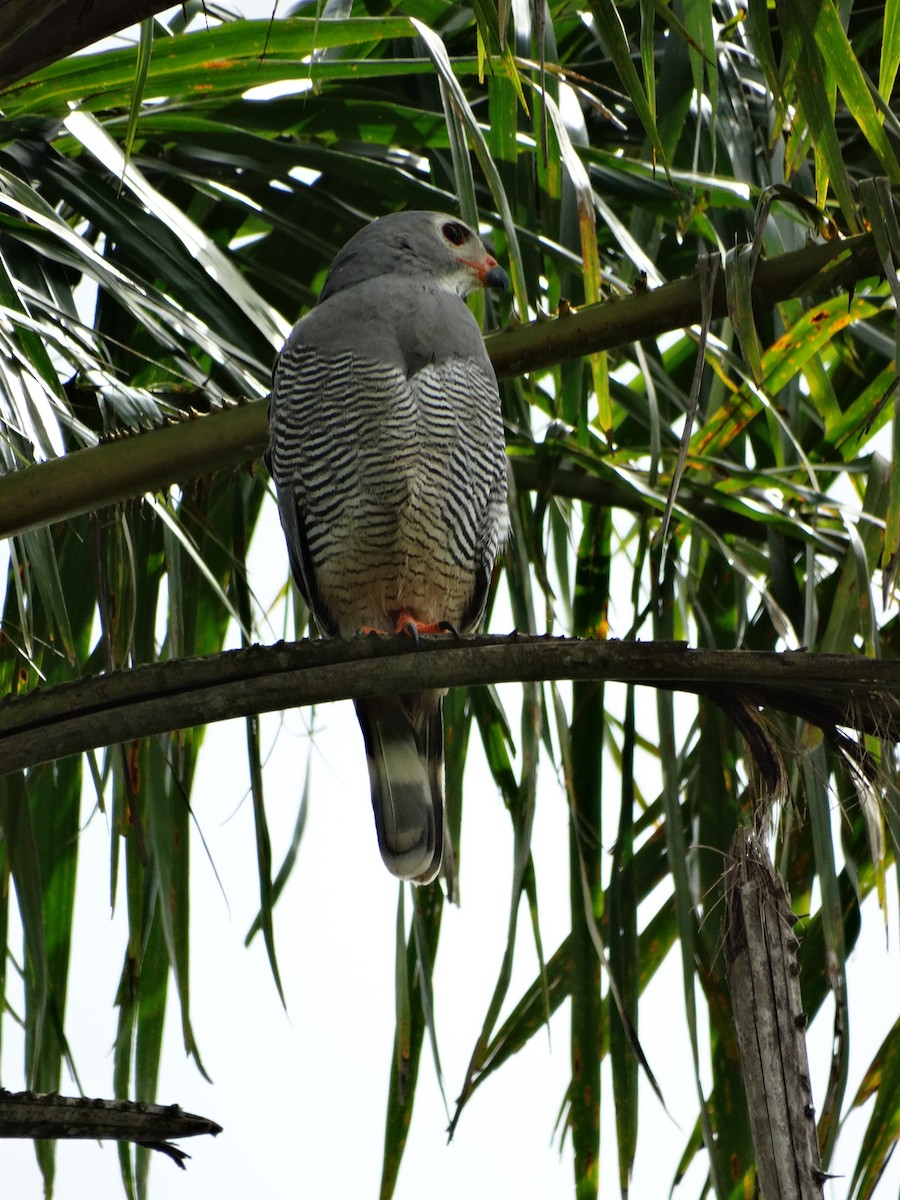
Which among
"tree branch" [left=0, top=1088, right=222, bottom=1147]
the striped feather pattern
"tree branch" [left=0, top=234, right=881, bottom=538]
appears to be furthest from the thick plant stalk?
the striped feather pattern

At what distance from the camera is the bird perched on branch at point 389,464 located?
10.2 ft

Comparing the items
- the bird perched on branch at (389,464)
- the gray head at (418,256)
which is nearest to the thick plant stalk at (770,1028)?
the bird perched on branch at (389,464)

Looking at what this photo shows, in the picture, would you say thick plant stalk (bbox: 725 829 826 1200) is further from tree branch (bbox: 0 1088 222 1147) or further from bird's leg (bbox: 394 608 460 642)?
bird's leg (bbox: 394 608 460 642)

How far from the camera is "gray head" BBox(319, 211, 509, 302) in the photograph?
3.40m

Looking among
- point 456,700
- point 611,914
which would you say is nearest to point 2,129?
point 456,700

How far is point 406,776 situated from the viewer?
9.87 ft

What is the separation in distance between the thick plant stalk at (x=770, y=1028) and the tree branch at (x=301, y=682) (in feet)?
0.72

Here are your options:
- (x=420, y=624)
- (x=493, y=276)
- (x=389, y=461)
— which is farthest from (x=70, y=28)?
(x=493, y=276)

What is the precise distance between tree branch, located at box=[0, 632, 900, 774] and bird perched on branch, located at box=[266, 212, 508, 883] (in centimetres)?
120

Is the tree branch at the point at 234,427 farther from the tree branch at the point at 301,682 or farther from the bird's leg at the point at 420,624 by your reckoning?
the bird's leg at the point at 420,624

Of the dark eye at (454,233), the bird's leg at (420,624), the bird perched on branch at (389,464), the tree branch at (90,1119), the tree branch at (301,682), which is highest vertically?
the dark eye at (454,233)

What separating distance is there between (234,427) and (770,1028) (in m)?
1.23

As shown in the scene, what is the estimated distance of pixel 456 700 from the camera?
2.84 metres

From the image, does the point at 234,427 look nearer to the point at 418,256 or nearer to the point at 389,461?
the point at 389,461
